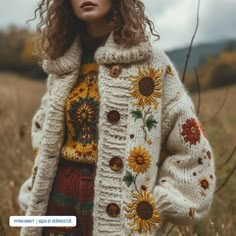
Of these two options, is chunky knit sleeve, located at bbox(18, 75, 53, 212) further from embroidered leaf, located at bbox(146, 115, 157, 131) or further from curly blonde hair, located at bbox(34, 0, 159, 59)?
embroidered leaf, located at bbox(146, 115, 157, 131)

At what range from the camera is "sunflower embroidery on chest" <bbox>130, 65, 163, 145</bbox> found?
6.96 feet

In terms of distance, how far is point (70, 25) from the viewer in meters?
2.43

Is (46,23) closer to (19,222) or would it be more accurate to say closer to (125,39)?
(125,39)

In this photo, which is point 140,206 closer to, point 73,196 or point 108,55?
point 73,196

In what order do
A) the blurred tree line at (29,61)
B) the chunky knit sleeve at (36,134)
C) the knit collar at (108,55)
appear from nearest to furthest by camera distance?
the knit collar at (108,55), the chunky knit sleeve at (36,134), the blurred tree line at (29,61)

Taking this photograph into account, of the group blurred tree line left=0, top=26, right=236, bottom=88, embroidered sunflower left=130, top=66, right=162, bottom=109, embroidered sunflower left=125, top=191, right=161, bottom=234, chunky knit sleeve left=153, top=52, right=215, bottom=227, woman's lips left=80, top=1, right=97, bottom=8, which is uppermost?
blurred tree line left=0, top=26, right=236, bottom=88

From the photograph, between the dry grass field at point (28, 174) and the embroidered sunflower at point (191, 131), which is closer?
the embroidered sunflower at point (191, 131)

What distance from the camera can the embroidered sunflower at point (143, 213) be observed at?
2057 mm

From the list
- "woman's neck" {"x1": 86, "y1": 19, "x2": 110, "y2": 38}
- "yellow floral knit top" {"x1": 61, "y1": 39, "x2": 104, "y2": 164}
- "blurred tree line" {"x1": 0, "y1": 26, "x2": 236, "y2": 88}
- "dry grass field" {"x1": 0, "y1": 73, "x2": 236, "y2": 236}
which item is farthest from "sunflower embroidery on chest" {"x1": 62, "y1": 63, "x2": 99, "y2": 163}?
"blurred tree line" {"x1": 0, "y1": 26, "x2": 236, "y2": 88}

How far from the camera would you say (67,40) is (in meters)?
2.41

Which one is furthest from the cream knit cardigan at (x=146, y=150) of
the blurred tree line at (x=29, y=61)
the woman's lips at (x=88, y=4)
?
the blurred tree line at (x=29, y=61)

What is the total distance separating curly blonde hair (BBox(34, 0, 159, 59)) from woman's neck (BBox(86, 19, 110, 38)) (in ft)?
0.11

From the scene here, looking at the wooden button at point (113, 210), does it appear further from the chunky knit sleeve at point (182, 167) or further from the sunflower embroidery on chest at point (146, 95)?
the sunflower embroidery on chest at point (146, 95)

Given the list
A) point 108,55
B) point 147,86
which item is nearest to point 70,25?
point 108,55
